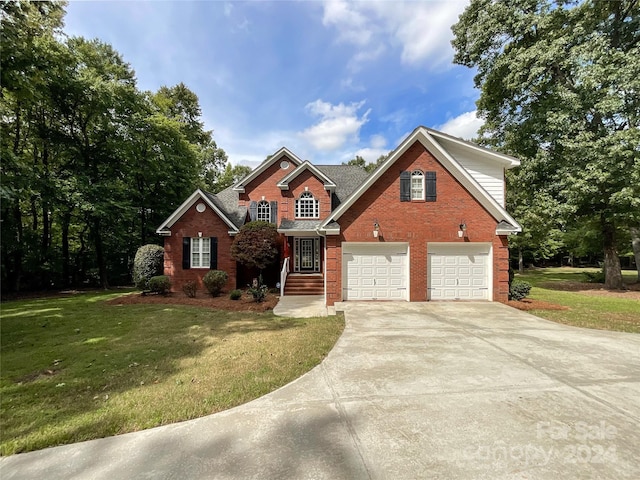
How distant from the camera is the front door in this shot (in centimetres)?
1661

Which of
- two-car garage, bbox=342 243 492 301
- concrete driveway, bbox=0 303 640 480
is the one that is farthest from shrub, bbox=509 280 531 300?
concrete driveway, bbox=0 303 640 480

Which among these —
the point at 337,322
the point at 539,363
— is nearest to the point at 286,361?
the point at 337,322

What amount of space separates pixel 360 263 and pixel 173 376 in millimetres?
7901

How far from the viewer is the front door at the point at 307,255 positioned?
54.5 feet

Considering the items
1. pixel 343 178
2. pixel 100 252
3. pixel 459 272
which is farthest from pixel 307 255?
pixel 100 252

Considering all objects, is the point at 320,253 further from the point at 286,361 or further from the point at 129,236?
the point at 129,236

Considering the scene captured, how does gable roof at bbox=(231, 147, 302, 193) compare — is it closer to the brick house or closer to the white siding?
the brick house

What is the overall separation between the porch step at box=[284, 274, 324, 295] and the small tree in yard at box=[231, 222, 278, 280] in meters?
1.52

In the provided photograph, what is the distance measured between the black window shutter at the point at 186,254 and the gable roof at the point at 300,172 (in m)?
6.04

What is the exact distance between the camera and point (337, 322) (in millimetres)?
8188

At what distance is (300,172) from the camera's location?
54.2 ft

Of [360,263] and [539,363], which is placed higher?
[360,263]

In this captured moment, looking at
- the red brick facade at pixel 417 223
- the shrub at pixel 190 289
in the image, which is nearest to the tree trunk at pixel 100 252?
the shrub at pixel 190 289

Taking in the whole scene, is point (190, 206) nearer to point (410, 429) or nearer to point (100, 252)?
point (100, 252)
